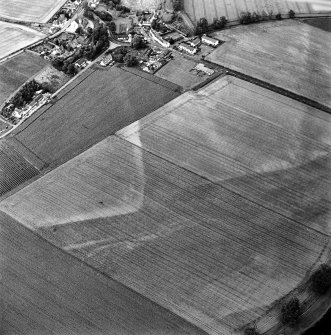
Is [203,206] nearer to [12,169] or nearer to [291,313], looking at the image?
[291,313]

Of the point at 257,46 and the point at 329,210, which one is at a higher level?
the point at 257,46

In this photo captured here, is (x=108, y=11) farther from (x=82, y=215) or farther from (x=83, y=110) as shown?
(x=82, y=215)

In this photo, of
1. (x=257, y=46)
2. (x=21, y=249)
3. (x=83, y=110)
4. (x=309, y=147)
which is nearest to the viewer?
(x=21, y=249)

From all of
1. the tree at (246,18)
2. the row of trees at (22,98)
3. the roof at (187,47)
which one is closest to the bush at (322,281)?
the roof at (187,47)

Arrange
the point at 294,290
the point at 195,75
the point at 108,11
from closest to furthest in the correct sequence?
the point at 294,290
the point at 195,75
the point at 108,11

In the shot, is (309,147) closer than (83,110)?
Yes

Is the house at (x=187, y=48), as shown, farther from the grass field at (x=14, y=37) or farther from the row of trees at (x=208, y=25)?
the grass field at (x=14, y=37)

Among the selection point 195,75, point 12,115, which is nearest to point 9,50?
point 12,115
